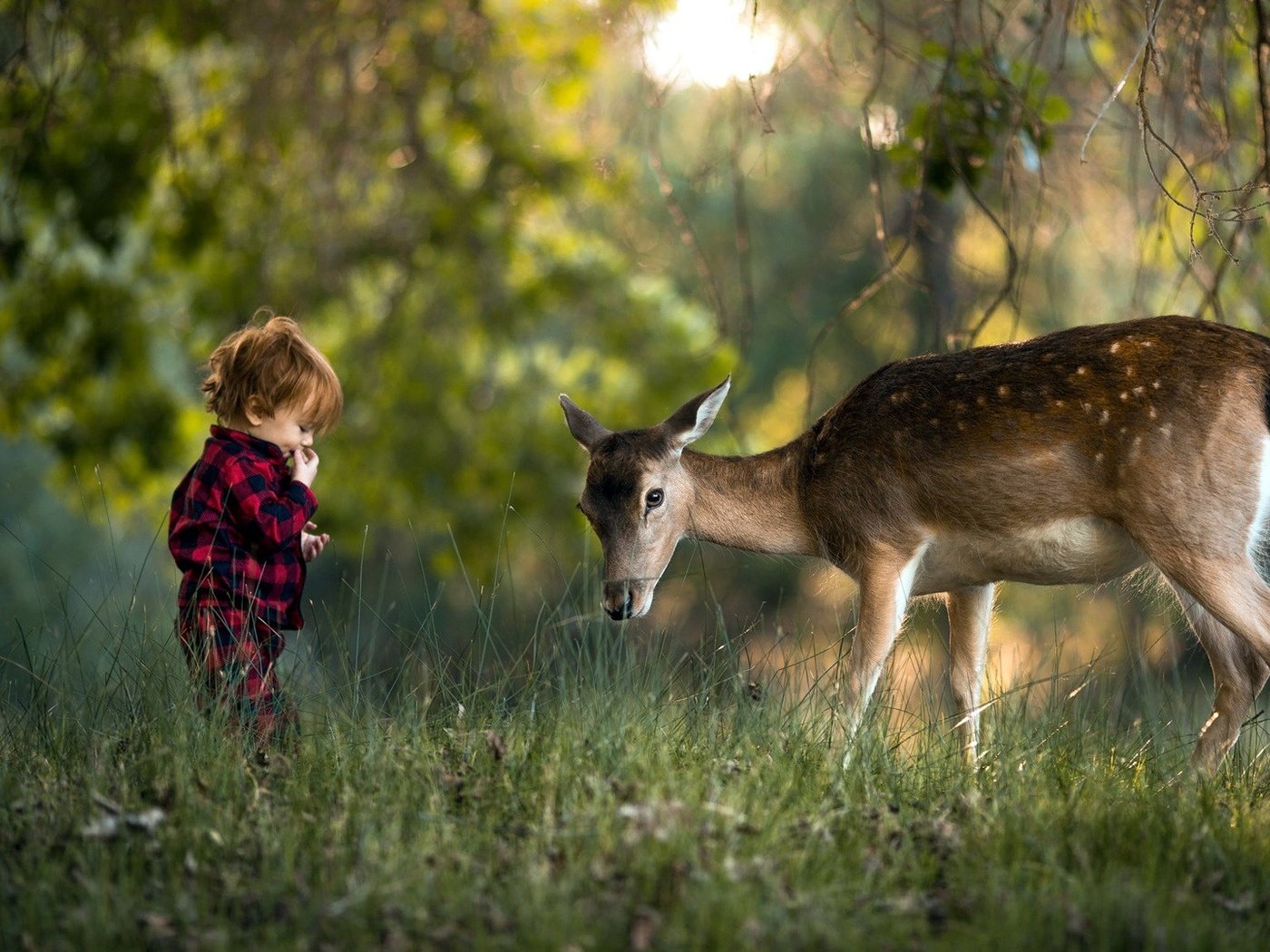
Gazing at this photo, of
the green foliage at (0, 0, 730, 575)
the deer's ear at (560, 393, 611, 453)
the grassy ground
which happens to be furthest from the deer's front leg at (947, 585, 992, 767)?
the green foliage at (0, 0, 730, 575)

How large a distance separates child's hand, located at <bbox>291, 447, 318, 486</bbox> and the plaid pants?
1.71 ft

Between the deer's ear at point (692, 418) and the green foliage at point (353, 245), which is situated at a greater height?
the green foliage at point (353, 245)

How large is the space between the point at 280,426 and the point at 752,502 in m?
2.11

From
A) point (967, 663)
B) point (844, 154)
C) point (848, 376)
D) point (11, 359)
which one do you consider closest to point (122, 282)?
point (967, 663)

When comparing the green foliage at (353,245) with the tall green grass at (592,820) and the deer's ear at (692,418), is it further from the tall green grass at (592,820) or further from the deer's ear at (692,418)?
the tall green grass at (592,820)

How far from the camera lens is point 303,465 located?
219 inches

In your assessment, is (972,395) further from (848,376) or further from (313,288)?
(848,376)

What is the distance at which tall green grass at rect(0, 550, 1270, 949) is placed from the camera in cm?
359

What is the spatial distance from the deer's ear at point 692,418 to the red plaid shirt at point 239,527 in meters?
1.76

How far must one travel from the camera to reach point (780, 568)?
797 inches

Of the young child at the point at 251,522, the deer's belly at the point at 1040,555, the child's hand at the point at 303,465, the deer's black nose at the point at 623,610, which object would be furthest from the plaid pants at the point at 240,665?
the deer's belly at the point at 1040,555

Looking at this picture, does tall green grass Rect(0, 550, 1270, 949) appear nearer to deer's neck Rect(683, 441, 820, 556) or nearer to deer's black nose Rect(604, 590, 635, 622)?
deer's black nose Rect(604, 590, 635, 622)

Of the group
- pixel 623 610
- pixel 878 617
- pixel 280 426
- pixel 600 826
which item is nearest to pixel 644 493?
pixel 623 610

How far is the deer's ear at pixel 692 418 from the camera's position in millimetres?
6543
